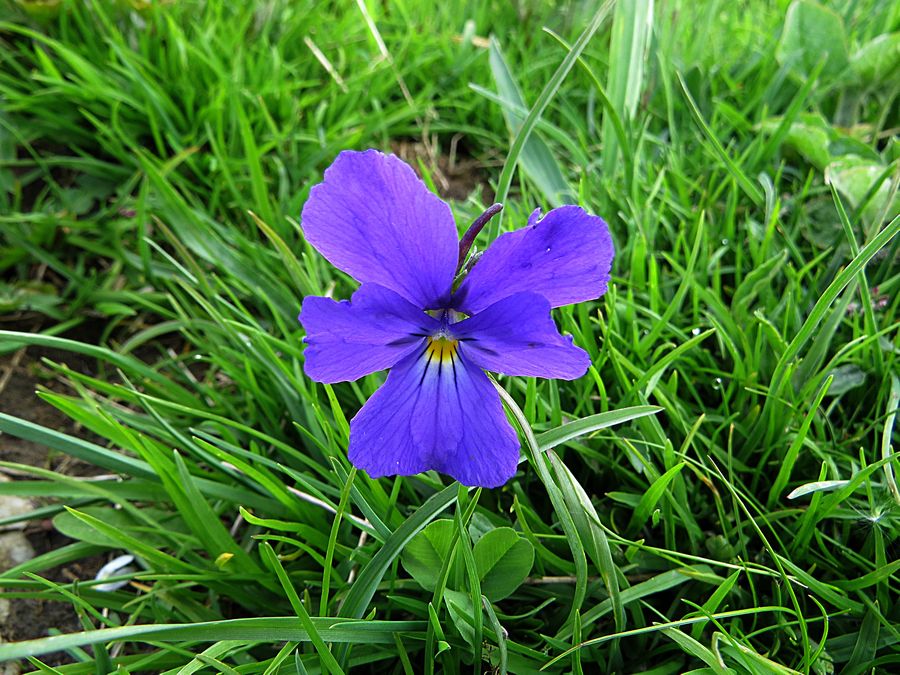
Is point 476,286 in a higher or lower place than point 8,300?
higher

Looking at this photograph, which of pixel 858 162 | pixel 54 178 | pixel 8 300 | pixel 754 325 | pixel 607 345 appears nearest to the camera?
pixel 607 345

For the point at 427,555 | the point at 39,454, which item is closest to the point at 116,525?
the point at 39,454

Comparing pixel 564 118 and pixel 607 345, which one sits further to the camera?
pixel 564 118

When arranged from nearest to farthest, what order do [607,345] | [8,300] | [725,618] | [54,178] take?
[725,618] → [607,345] → [8,300] → [54,178]

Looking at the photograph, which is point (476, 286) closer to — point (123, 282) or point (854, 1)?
point (123, 282)

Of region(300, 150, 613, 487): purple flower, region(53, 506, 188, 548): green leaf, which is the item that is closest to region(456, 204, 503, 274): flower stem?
region(300, 150, 613, 487): purple flower

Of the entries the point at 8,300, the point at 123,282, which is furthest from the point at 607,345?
the point at 8,300

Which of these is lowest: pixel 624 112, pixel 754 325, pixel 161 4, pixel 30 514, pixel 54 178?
pixel 30 514

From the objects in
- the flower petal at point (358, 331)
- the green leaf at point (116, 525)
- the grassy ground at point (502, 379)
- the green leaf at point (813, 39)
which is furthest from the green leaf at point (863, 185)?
the green leaf at point (116, 525)
